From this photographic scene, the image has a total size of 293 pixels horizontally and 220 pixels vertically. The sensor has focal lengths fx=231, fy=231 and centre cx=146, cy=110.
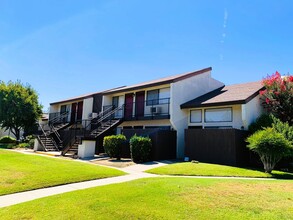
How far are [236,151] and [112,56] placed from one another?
42.2ft

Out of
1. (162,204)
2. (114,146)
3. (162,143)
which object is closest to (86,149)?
(114,146)

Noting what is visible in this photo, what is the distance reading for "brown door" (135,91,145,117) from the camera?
71.3 feet

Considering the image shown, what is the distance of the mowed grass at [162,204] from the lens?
17.3 ft

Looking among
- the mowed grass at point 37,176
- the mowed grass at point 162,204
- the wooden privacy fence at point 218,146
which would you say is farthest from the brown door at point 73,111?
the mowed grass at point 162,204

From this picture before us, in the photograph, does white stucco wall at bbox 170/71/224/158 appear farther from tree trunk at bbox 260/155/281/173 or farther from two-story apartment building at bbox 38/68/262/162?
tree trunk at bbox 260/155/281/173

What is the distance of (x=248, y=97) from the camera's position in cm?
1606

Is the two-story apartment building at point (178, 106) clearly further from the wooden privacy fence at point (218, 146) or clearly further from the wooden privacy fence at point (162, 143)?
the wooden privacy fence at point (218, 146)

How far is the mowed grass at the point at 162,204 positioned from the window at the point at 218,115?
376 inches

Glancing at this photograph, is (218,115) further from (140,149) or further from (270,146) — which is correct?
(140,149)

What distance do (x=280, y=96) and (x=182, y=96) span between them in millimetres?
7179

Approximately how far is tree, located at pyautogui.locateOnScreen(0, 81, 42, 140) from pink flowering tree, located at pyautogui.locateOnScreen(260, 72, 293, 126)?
28.0 m

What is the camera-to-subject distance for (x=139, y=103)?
2219cm

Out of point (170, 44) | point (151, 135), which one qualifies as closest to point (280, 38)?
point (170, 44)

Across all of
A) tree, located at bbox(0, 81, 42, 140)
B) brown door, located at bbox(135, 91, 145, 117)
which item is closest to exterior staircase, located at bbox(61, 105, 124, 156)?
brown door, located at bbox(135, 91, 145, 117)
